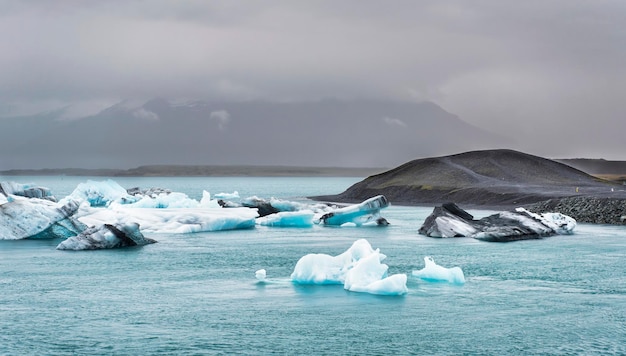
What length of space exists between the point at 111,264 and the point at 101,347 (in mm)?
16559

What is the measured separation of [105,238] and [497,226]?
78.4 ft

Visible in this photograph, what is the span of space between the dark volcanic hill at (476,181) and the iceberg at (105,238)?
2208 inches

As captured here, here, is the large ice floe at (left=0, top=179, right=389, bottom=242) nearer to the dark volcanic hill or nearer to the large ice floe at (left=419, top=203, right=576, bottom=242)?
the large ice floe at (left=419, top=203, right=576, bottom=242)

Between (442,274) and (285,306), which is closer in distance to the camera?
(285,306)

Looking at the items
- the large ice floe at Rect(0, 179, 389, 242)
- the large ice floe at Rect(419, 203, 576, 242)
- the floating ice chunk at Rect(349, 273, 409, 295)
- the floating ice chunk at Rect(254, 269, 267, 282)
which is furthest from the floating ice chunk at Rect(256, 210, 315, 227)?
the floating ice chunk at Rect(349, 273, 409, 295)

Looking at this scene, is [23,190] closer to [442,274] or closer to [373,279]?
[442,274]

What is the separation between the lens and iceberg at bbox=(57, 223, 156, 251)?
41219mm

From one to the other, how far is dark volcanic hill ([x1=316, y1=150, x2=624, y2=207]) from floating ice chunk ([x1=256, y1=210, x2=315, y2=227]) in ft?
118

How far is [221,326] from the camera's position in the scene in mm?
22156

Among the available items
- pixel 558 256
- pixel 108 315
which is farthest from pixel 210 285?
pixel 558 256

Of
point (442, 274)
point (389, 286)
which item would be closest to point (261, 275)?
point (389, 286)

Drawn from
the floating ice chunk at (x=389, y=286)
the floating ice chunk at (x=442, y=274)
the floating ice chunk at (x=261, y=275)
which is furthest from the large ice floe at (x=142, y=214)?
the floating ice chunk at (x=389, y=286)

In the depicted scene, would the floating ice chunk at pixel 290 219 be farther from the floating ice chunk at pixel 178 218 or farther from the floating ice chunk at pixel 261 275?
the floating ice chunk at pixel 261 275

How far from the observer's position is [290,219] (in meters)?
61.5
